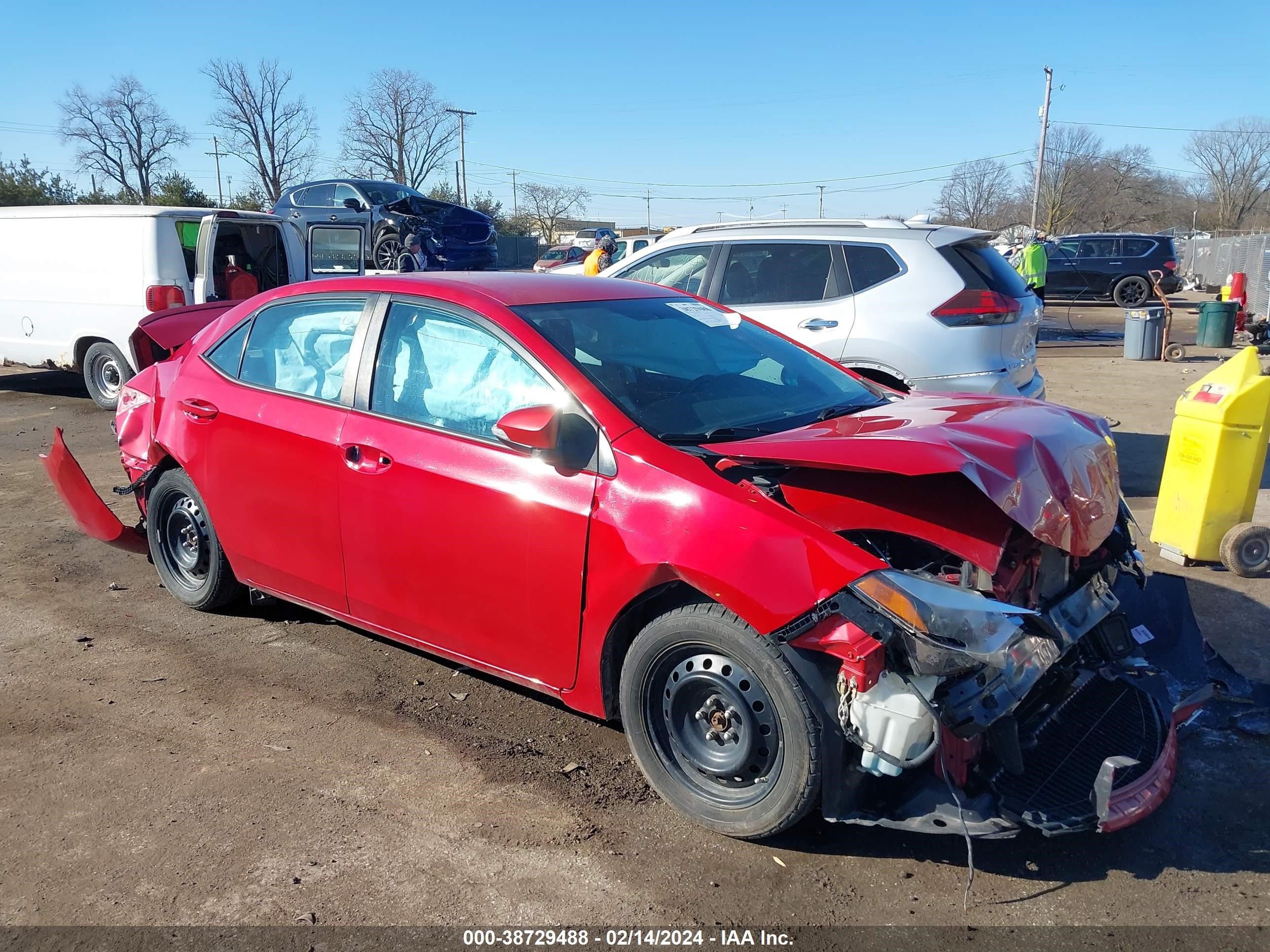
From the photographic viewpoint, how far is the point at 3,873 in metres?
2.87

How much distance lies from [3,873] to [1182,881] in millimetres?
3437

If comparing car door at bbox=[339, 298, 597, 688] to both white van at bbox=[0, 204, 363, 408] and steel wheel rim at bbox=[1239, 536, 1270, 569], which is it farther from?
white van at bbox=[0, 204, 363, 408]

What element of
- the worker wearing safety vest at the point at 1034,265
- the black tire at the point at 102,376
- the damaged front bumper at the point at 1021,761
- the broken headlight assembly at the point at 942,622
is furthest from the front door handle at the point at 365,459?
the worker wearing safety vest at the point at 1034,265

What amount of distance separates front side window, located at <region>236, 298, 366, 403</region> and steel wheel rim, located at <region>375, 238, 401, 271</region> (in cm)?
1233

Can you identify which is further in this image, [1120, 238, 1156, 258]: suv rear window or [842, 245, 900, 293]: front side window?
[1120, 238, 1156, 258]: suv rear window

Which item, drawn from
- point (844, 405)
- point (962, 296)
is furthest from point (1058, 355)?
point (844, 405)

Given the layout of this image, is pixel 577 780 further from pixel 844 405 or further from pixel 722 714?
pixel 844 405

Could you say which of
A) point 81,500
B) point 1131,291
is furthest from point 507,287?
point 1131,291

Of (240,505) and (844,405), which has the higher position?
(844,405)

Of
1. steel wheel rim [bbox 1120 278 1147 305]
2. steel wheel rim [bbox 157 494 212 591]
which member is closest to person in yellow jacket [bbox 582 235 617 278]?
steel wheel rim [bbox 157 494 212 591]

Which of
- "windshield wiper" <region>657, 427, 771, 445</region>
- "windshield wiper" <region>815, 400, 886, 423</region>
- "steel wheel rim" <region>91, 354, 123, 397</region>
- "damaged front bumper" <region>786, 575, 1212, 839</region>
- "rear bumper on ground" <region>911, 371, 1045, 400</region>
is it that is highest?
"windshield wiper" <region>815, 400, 886, 423</region>

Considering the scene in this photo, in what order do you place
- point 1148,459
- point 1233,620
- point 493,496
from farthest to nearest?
1. point 1148,459
2. point 1233,620
3. point 493,496

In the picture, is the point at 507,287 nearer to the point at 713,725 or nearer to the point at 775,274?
the point at 713,725

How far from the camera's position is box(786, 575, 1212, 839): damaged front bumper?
8.87 feet
